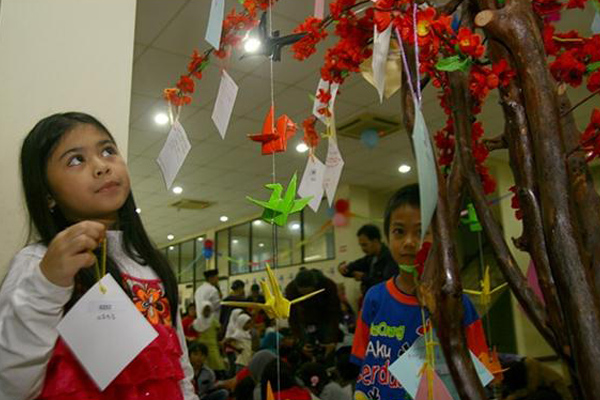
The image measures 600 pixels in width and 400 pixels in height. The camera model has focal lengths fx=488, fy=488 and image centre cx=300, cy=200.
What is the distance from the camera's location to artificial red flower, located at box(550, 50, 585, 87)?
58 cm

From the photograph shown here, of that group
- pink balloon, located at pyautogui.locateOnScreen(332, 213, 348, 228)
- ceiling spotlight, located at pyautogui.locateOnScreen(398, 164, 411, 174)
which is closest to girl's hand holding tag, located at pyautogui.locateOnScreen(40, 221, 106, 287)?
ceiling spotlight, located at pyautogui.locateOnScreen(398, 164, 411, 174)

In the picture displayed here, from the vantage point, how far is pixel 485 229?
0.57 metres

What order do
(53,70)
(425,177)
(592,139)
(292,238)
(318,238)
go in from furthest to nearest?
(292,238) → (318,238) → (53,70) → (592,139) → (425,177)

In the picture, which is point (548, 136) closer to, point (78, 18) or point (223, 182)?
point (78, 18)

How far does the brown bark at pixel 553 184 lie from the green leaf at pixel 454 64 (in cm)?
4

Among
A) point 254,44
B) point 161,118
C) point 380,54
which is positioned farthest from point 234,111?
point 380,54

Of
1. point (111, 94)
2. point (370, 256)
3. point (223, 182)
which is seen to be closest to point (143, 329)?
point (111, 94)

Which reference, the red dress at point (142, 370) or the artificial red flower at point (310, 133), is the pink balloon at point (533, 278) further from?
the red dress at point (142, 370)

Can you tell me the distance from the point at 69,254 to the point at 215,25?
42 centimetres

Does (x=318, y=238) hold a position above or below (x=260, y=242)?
below

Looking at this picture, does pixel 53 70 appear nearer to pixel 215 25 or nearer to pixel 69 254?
pixel 215 25

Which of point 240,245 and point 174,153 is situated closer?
point 174,153

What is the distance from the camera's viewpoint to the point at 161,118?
3848mm

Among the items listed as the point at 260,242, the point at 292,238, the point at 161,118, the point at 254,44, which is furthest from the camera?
the point at 260,242
